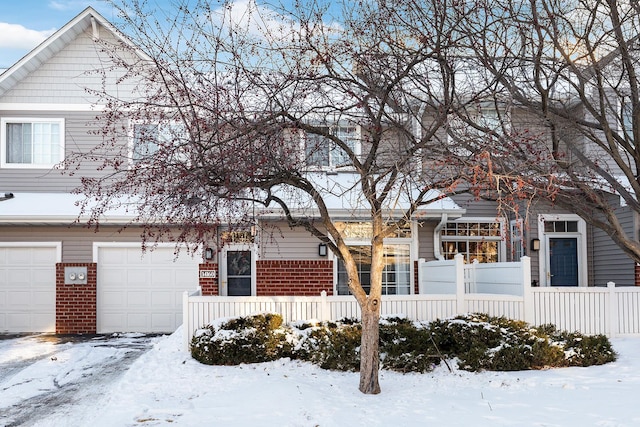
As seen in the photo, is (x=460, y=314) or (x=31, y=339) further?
(x=31, y=339)

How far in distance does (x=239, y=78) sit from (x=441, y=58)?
2605 millimetres

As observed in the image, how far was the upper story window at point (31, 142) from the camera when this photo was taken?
15.5 meters

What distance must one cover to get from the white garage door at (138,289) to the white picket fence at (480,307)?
456 centimetres

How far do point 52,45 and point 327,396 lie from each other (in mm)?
11553

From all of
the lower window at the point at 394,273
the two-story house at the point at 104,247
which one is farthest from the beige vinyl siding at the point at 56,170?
the lower window at the point at 394,273

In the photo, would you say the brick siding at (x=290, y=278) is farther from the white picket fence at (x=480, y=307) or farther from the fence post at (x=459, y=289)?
the fence post at (x=459, y=289)

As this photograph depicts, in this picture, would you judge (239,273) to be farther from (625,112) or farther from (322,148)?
(625,112)

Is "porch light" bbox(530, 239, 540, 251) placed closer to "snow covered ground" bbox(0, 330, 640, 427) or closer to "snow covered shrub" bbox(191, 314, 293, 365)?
"snow covered ground" bbox(0, 330, 640, 427)

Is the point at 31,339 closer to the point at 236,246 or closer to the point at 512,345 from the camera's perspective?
the point at 236,246

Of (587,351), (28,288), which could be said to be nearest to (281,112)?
(587,351)

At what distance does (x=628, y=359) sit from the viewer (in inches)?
379

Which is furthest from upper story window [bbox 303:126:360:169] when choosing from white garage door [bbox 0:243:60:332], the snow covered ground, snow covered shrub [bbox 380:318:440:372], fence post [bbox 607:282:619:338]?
white garage door [bbox 0:243:60:332]

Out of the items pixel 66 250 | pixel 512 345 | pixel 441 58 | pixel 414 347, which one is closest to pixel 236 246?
pixel 66 250

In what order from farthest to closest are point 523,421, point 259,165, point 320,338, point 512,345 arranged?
1. point 320,338
2. point 512,345
3. point 259,165
4. point 523,421
